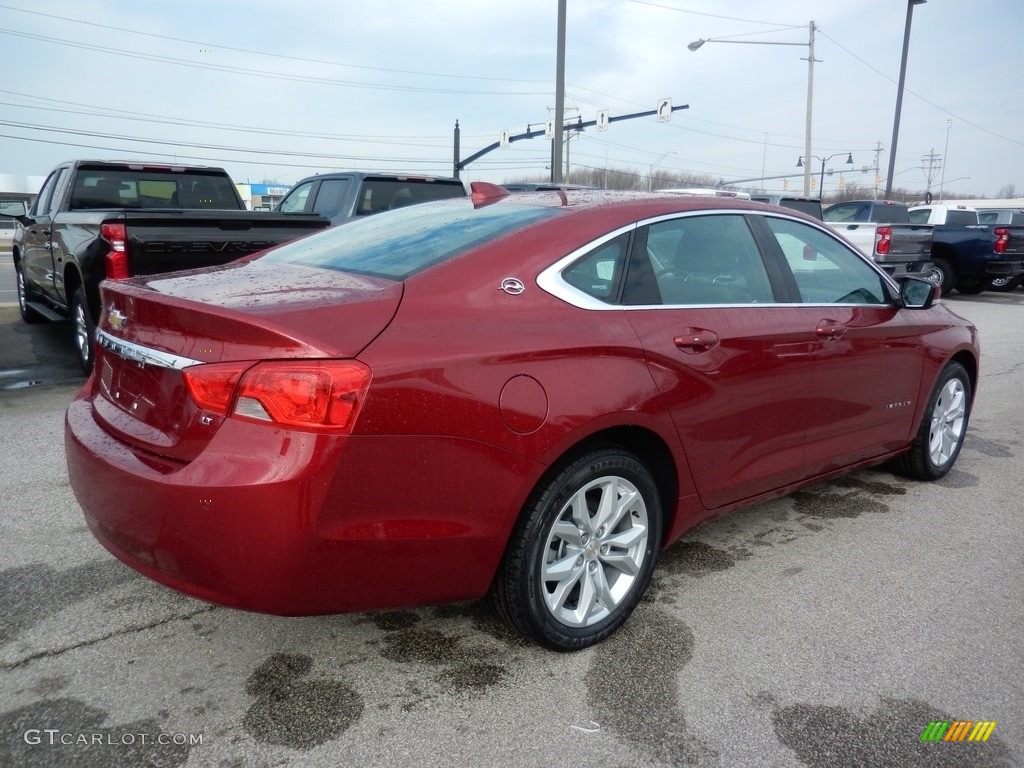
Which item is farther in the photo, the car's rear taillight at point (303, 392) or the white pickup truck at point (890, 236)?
the white pickup truck at point (890, 236)

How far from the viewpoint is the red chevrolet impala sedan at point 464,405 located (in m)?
2.22

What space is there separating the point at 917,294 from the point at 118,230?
497 cm

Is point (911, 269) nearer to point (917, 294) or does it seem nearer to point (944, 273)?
point (944, 273)

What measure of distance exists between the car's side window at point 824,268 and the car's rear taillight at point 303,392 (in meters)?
2.24

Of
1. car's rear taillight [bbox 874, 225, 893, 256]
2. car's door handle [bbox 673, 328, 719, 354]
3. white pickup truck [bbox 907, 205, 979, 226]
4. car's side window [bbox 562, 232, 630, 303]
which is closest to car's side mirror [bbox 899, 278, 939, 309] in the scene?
car's door handle [bbox 673, 328, 719, 354]

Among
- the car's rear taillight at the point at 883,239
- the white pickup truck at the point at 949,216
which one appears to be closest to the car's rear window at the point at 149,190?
the car's rear taillight at the point at 883,239

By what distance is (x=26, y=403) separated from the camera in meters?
5.99

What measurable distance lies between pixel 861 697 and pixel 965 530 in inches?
73.7

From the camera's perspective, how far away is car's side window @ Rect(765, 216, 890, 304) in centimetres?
372

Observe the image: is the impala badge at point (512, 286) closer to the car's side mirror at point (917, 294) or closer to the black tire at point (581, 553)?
the black tire at point (581, 553)

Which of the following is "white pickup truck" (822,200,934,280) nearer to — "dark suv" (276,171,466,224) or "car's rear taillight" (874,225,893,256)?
"car's rear taillight" (874,225,893,256)

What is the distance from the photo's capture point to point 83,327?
263 inches

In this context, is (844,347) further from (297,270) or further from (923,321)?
(297,270)

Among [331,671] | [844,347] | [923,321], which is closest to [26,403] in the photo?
[331,671]
